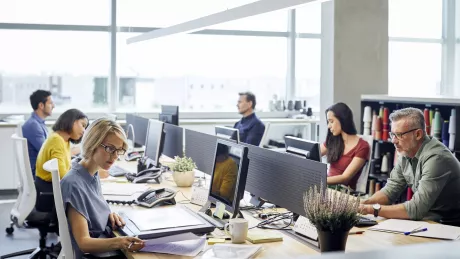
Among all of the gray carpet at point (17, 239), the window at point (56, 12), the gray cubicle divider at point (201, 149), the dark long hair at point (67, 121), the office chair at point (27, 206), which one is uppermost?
the window at point (56, 12)

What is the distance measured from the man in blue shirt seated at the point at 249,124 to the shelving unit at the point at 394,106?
104 centimetres

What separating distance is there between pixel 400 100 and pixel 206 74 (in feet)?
12.0

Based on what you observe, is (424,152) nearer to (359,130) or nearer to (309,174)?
(309,174)

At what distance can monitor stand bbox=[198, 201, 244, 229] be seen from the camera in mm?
2578

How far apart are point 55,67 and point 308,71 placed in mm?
3773

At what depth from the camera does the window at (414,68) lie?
28.7 feet

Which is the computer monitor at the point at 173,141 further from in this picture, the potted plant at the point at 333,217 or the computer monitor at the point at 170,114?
the potted plant at the point at 333,217

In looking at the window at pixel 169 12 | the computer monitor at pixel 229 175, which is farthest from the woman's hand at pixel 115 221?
the window at pixel 169 12

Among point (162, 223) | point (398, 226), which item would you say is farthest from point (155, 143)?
point (398, 226)

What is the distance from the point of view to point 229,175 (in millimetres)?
2617

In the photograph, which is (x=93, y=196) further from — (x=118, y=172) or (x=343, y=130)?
(x=343, y=130)

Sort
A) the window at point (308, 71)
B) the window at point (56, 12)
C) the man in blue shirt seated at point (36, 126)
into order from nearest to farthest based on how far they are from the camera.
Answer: the man in blue shirt seated at point (36, 126) → the window at point (56, 12) → the window at point (308, 71)

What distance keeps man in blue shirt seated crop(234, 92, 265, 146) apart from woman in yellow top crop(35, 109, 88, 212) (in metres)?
2.08

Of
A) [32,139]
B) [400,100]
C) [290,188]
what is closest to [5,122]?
[32,139]
